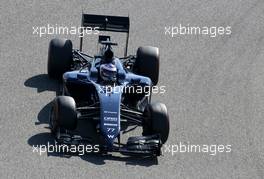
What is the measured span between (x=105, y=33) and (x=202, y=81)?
3.63 meters

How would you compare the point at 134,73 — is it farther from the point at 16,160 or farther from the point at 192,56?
the point at 16,160

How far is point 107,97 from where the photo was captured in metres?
21.1

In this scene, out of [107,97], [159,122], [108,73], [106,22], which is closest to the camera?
[159,122]

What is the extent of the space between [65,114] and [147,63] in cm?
351

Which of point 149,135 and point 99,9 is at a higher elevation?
point 99,9

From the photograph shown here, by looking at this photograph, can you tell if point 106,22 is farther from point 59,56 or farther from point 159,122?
point 159,122

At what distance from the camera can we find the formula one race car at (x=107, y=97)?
808 inches

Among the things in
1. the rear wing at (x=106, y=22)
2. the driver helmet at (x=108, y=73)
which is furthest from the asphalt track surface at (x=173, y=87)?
the rear wing at (x=106, y=22)

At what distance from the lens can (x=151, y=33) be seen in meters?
27.2

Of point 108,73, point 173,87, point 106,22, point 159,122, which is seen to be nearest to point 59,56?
point 106,22

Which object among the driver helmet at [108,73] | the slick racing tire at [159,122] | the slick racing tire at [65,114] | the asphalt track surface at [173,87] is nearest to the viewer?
the asphalt track surface at [173,87]

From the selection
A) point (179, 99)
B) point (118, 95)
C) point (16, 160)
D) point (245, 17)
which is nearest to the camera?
point (16, 160)

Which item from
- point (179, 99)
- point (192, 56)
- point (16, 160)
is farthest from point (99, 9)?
point (16, 160)

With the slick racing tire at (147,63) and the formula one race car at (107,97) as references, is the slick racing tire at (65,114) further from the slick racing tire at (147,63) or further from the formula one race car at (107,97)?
the slick racing tire at (147,63)
